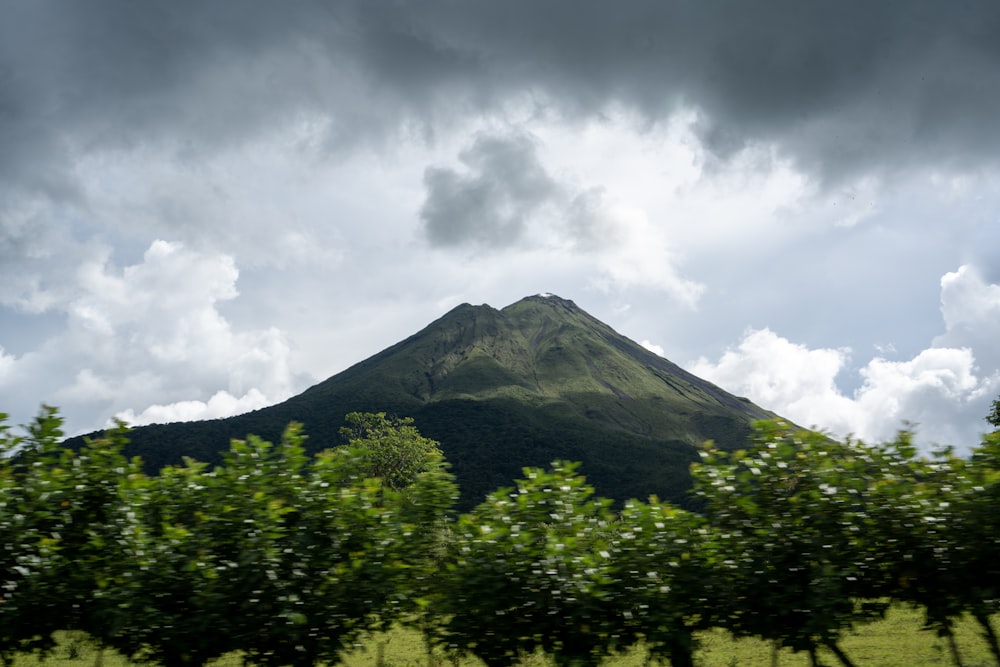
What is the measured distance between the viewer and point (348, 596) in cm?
841

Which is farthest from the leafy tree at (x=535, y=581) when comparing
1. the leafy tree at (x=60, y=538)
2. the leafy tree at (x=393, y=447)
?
Answer: the leafy tree at (x=393, y=447)

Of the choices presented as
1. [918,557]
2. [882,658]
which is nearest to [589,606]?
[918,557]

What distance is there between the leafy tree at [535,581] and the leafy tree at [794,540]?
1550 millimetres

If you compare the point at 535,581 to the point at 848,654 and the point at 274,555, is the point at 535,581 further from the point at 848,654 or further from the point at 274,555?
the point at 848,654

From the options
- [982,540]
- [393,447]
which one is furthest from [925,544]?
[393,447]

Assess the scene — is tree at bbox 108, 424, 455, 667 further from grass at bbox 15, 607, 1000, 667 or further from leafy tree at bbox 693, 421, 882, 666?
grass at bbox 15, 607, 1000, 667

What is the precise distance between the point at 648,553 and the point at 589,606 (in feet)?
3.38

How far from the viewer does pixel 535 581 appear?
8289 millimetres

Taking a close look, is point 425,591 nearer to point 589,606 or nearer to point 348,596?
point 348,596

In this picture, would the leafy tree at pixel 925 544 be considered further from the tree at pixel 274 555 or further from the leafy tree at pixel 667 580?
the tree at pixel 274 555

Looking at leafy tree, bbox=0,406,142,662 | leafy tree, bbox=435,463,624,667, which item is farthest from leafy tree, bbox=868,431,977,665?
leafy tree, bbox=0,406,142,662

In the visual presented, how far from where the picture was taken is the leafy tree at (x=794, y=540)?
26.9 ft

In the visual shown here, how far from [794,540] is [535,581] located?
3228mm

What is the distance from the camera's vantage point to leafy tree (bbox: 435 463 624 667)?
8.22m
